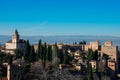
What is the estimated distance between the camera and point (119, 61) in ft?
203

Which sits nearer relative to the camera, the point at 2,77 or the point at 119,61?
the point at 2,77

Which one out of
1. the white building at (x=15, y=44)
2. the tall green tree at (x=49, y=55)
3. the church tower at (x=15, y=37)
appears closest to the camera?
the tall green tree at (x=49, y=55)

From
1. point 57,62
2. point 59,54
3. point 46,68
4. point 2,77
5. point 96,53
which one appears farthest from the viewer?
point 96,53

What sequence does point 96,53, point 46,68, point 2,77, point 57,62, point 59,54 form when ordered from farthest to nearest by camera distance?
point 96,53, point 59,54, point 57,62, point 46,68, point 2,77

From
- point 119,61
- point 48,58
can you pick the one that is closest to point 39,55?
point 48,58

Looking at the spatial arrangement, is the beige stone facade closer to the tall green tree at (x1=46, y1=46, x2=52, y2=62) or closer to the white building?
the tall green tree at (x1=46, y1=46, x2=52, y2=62)

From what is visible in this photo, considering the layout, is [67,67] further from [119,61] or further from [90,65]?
[119,61]

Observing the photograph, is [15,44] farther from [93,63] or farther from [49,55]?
[93,63]

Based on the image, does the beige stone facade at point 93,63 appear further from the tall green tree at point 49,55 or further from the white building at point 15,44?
the white building at point 15,44

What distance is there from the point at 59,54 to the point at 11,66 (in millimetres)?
11875

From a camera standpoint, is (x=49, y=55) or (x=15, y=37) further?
(x=15, y=37)

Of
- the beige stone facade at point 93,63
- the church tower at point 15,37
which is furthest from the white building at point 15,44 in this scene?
the beige stone facade at point 93,63

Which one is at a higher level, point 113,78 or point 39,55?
point 39,55

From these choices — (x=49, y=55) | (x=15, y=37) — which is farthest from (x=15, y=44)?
(x=49, y=55)
